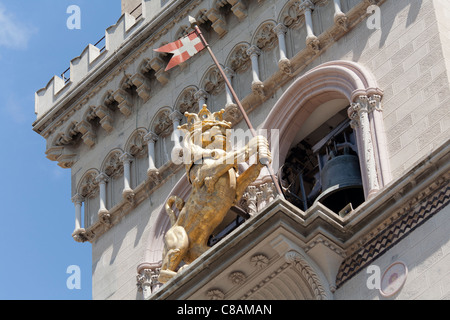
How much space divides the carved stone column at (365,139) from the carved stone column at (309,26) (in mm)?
2187

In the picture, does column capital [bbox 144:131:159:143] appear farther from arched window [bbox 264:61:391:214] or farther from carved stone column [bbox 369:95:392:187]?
carved stone column [bbox 369:95:392:187]

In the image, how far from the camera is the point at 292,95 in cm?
2927

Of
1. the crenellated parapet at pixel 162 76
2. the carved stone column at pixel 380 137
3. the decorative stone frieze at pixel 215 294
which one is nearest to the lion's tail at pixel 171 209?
the crenellated parapet at pixel 162 76

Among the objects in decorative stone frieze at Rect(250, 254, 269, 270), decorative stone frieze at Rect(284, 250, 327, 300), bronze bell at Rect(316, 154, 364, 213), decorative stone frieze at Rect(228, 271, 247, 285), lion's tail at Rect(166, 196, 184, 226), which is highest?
lion's tail at Rect(166, 196, 184, 226)

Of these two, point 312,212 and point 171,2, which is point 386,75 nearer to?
point 312,212

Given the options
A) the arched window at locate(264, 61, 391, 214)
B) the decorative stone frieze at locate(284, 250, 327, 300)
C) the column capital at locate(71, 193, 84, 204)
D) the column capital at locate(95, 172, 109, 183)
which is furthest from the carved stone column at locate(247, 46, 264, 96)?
the decorative stone frieze at locate(284, 250, 327, 300)

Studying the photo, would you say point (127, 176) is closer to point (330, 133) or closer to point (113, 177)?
point (113, 177)

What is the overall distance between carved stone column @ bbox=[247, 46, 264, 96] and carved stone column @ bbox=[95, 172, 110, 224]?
4440 millimetres

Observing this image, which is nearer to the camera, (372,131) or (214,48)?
(372,131)

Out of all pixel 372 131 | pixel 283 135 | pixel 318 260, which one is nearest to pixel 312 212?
pixel 318 260

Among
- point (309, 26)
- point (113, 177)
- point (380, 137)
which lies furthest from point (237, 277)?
point (113, 177)

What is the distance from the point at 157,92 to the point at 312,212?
905 cm

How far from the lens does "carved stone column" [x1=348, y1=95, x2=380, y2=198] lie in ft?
85.5

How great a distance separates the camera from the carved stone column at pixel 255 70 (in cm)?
2989
